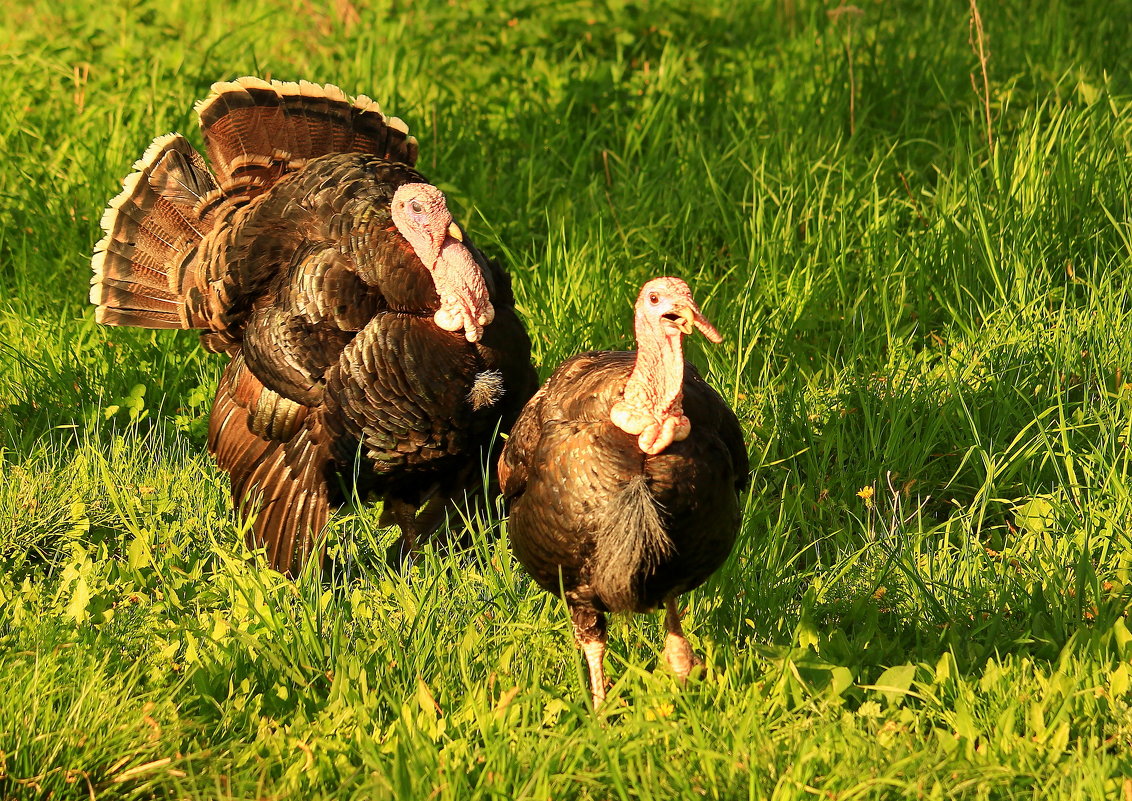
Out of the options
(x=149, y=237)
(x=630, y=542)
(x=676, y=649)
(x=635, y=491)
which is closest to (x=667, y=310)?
(x=635, y=491)

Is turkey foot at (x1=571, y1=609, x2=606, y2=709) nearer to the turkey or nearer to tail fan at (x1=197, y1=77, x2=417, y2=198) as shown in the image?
the turkey

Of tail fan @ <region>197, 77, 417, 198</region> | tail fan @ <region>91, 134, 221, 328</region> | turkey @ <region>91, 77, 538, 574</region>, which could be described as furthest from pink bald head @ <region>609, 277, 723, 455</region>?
tail fan @ <region>91, 134, 221, 328</region>

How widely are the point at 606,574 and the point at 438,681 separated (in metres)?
0.54

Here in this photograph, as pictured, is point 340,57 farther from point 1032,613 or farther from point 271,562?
point 1032,613

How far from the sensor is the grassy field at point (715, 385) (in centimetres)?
280

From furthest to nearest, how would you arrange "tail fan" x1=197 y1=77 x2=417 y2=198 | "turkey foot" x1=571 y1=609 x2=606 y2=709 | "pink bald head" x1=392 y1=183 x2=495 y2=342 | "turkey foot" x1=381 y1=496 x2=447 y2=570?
1. "tail fan" x1=197 y1=77 x2=417 y2=198
2. "turkey foot" x1=381 y1=496 x2=447 y2=570
3. "pink bald head" x1=392 y1=183 x2=495 y2=342
4. "turkey foot" x1=571 y1=609 x2=606 y2=709

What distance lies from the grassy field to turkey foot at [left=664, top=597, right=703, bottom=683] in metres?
0.07

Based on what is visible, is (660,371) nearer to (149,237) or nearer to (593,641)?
(593,641)

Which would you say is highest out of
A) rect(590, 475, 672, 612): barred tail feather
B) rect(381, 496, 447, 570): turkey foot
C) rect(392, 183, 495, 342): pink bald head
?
rect(392, 183, 495, 342): pink bald head

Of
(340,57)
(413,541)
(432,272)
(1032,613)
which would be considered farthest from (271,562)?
(340,57)

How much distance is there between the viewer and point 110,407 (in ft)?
15.1

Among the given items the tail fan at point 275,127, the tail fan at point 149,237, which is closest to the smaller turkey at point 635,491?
the tail fan at point 275,127

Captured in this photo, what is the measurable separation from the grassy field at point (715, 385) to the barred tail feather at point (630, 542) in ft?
0.77

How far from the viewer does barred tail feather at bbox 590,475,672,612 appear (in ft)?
9.29
